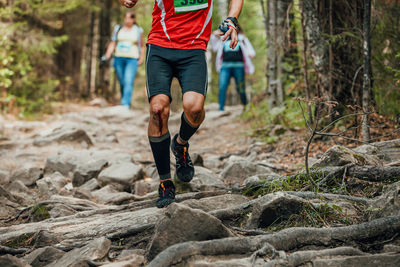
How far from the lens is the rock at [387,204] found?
2637 millimetres

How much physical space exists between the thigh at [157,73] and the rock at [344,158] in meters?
1.74

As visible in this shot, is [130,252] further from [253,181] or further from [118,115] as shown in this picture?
[118,115]

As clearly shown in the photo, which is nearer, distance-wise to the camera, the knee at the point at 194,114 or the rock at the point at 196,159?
the knee at the point at 194,114

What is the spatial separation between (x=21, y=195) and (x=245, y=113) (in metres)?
6.47

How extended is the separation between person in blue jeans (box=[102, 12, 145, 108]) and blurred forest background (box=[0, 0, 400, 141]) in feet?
6.12

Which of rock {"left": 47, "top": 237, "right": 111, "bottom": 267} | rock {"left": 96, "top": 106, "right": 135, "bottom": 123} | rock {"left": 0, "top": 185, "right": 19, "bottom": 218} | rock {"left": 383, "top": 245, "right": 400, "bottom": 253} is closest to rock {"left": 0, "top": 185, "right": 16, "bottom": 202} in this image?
rock {"left": 0, "top": 185, "right": 19, "bottom": 218}

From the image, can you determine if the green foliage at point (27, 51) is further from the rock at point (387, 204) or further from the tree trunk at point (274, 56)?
the rock at point (387, 204)

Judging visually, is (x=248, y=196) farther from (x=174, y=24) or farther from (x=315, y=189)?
(x=174, y=24)

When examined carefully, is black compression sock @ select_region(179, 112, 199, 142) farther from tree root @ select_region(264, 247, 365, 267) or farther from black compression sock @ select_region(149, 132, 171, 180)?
tree root @ select_region(264, 247, 365, 267)

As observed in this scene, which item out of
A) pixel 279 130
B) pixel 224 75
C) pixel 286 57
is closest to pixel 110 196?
pixel 279 130

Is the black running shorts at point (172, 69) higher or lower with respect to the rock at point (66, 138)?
higher

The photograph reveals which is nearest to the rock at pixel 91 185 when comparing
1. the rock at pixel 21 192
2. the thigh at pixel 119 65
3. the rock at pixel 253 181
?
the rock at pixel 21 192

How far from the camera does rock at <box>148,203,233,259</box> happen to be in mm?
2459

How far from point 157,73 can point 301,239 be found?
197cm
